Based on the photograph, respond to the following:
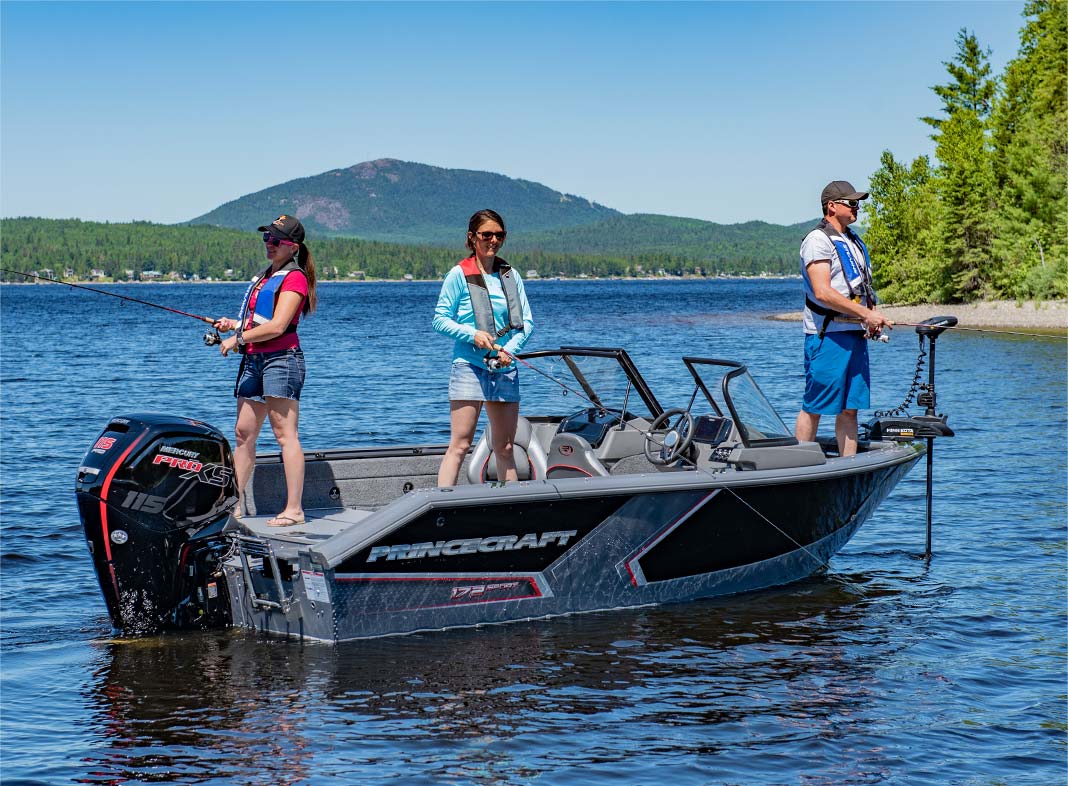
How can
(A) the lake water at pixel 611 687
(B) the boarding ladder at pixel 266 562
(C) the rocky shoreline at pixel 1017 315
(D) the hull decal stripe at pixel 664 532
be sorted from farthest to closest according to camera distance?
1. (C) the rocky shoreline at pixel 1017 315
2. (D) the hull decal stripe at pixel 664 532
3. (B) the boarding ladder at pixel 266 562
4. (A) the lake water at pixel 611 687

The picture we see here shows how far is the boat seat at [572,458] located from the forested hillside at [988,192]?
3670cm

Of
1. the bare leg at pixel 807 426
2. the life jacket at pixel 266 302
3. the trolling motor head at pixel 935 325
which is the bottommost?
the bare leg at pixel 807 426

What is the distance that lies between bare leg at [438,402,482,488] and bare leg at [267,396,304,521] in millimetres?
823

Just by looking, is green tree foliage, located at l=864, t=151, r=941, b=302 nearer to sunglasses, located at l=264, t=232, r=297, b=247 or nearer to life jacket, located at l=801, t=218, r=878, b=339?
life jacket, located at l=801, t=218, r=878, b=339

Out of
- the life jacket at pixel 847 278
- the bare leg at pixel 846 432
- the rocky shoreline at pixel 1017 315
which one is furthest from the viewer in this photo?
the rocky shoreline at pixel 1017 315

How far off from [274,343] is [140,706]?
81.4 inches

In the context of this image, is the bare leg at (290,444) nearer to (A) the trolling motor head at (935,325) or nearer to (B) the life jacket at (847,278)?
(B) the life jacket at (847,278)

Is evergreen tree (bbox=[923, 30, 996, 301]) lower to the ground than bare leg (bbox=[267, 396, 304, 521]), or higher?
higher

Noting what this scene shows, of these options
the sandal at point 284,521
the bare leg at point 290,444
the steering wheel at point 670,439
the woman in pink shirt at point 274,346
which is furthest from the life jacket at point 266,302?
the steering wheel at point 670,439

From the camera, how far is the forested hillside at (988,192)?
143ft

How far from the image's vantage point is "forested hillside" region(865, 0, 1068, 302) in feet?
143

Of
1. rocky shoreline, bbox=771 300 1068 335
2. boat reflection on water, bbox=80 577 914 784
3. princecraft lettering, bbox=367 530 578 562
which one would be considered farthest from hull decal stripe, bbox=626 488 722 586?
rocky shoreline, bbox=771 300 1068 335

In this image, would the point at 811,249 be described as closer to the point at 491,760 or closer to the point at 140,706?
the point at 491,760

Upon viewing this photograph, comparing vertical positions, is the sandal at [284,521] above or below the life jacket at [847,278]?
below
